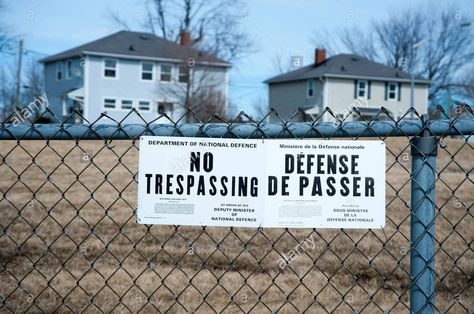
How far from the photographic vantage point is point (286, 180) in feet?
8.68

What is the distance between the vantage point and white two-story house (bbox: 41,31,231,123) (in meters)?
35.2

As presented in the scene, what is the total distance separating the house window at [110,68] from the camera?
37188mm

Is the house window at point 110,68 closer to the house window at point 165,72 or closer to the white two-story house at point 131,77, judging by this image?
the white two-story house at point 131,77

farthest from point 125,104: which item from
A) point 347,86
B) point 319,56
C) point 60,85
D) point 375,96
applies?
point 375,96

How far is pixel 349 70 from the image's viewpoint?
42812mm

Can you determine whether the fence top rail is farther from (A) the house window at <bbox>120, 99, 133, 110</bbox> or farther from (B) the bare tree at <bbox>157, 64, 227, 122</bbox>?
(A) the house window at <bbox>120, 99, 133, 110</bbox>

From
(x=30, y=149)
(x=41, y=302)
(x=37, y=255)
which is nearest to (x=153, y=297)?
(x=41, y=302)

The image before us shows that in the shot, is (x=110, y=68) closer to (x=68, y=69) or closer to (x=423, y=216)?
(x=68, y=69)

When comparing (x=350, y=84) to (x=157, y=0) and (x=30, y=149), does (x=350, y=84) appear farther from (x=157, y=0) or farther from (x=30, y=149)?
(x=30, y=149)

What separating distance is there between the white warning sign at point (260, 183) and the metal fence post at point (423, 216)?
A: 0.61 feet

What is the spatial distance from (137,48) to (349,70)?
15.1 meters

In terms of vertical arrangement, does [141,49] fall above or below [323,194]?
above

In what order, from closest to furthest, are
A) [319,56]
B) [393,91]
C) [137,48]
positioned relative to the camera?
[137,48], [319,56], [393,91]

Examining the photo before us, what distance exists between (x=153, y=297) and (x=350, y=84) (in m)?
40.0
